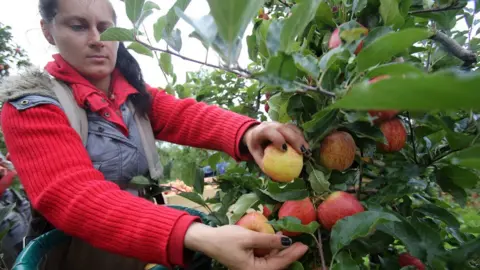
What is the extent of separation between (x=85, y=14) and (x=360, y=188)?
677 mm

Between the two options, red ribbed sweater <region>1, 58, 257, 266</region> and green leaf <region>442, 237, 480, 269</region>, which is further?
red ribbed sweater <region>1, 58, 257, 266</region>

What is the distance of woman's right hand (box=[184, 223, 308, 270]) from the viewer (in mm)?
480

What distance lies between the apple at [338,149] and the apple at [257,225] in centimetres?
13

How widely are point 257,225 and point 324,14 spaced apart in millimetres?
369

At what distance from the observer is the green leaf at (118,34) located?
48 cm

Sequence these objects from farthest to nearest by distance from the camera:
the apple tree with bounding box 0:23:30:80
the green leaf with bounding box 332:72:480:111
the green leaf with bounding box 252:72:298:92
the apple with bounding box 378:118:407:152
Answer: the apple tree with bounding box 0:23:30:80, the apple with bounding box 378:118:407:152, the green leaf with bounding box 252:72:298:92, the green leaf with bounding box 332:72:480:111

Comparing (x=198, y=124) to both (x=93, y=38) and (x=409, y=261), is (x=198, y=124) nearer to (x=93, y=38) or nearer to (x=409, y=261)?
(x=93, y=38)

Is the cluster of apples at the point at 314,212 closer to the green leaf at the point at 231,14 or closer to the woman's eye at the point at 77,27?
the green leaf at the point at 231,14

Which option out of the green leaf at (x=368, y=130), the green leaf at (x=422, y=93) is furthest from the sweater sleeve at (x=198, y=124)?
the green leaf at (x=422, y=93)

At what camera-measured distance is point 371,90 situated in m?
0.15

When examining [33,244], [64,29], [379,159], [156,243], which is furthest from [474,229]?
[64,29]

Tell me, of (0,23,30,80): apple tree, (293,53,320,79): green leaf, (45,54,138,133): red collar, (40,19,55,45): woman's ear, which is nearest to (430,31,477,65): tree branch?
(293,53,320,79): green leaf

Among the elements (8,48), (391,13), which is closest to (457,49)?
(391,13)

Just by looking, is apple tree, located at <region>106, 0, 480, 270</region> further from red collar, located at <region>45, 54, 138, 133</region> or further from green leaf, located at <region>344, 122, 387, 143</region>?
red collar, located at <region>45, 54, 138, 133</region>
